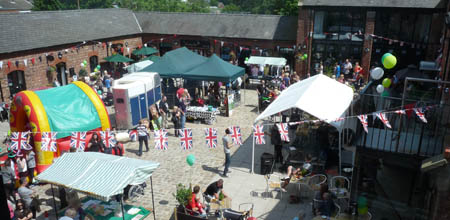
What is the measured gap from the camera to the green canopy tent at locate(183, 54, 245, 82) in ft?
54.7

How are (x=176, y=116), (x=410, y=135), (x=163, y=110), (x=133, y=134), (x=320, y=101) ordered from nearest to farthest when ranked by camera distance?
(x=410, y=135) → (x=320, y=101) → (x=133, y=134) → (x=176, y=116) → (x=163, y=110)

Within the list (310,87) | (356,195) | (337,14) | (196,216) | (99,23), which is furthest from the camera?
(99,23)

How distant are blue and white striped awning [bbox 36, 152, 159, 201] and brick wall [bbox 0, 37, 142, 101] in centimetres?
1327

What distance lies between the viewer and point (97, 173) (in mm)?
8219

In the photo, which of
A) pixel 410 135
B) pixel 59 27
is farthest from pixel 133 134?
pixel 59 27

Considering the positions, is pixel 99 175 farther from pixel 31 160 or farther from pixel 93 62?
pixel 93 62

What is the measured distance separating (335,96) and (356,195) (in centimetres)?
419

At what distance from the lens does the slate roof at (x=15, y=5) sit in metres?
51.9

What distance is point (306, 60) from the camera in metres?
23.5

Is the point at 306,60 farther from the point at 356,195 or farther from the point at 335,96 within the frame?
the point at 356,195

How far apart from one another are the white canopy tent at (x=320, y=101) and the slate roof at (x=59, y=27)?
1558cm

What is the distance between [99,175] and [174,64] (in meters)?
10.6

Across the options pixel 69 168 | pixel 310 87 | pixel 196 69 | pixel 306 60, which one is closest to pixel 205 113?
pixel 196 69

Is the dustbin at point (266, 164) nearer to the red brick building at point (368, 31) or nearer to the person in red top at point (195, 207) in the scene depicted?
the person in red top at point (195, 207)
